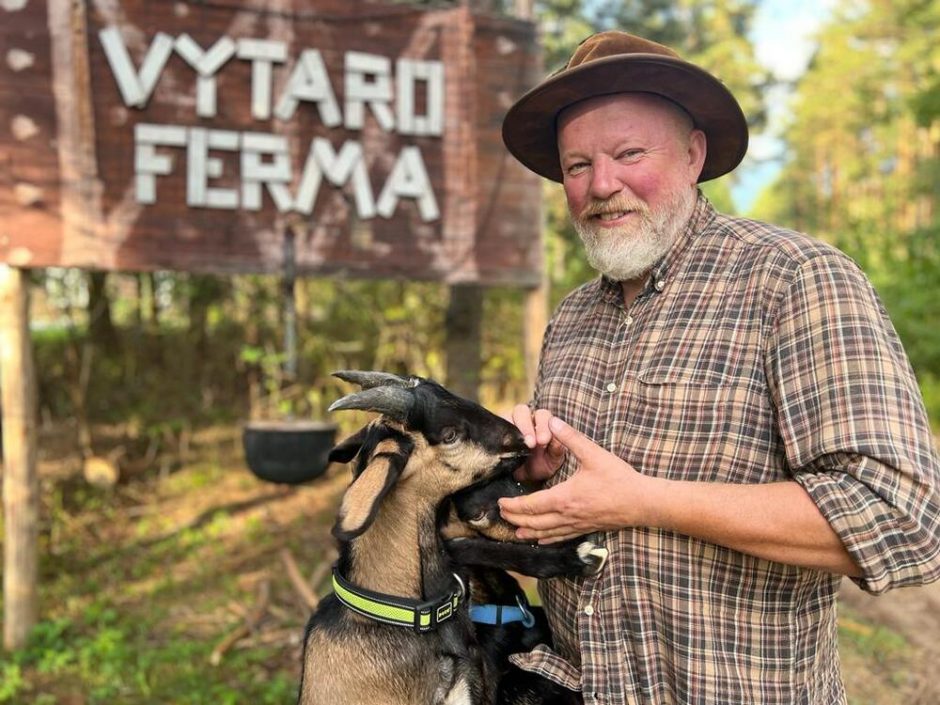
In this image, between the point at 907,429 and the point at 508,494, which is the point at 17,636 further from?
the point at 907,429

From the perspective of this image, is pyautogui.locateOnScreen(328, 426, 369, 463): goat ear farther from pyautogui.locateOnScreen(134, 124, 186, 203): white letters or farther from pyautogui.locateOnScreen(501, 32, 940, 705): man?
pyautogui.locateOnScreen(134, 124, 186, 203): white letters

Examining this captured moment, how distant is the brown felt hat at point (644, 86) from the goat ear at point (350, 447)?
1.29 meters

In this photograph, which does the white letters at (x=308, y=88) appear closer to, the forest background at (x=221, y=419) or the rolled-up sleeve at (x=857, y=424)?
the forest background at (x=221, y=419)

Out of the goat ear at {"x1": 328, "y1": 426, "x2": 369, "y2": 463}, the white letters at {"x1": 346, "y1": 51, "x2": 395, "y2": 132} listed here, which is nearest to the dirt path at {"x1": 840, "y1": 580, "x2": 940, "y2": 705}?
the goat ear at {"x1": 328, "y1": 426, "x2": 369, "y2": 463}

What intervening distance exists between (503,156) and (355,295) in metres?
6.18

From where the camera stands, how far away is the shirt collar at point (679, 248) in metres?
2.51

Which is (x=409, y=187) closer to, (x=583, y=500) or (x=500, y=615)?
(x=500, y=615)

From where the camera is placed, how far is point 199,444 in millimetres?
12062

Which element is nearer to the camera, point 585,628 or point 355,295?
point 585,628

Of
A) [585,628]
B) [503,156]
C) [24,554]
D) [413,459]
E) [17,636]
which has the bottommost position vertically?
[17,636]

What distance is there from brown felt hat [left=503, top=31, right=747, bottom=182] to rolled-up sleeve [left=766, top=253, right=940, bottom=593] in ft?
2.34

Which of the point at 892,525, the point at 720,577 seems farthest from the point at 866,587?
the point at 720,577

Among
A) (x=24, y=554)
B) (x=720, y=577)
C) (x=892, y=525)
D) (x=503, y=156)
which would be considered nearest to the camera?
(x=892, y=525)

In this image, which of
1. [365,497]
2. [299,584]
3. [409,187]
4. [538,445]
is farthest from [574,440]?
[299,584]
